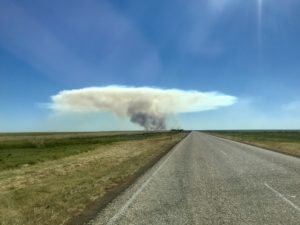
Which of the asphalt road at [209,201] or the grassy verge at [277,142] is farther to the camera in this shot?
the grassy verge at [277,142]

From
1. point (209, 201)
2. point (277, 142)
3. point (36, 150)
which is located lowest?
point (209, 201)

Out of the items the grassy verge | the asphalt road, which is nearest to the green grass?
the asphalt road

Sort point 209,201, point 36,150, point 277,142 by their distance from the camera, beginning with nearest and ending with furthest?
1. point 209,201
2. point 36,150
3. point 277,142

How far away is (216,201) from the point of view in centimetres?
995

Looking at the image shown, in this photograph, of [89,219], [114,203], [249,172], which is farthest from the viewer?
[249,172]

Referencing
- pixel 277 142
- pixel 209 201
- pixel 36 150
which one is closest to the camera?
pixel 209 201

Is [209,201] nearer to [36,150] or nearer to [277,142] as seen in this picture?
[36,150]

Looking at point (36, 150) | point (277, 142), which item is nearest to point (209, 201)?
point (36, 150)

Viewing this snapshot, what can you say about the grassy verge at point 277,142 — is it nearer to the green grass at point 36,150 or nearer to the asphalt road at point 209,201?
the asphalt road at point 209,201

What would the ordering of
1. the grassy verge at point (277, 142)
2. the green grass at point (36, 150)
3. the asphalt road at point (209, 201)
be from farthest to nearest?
the grassy verge at point (277, 142)
the green grass at point (36, 150)
the asphalt road at point (209, 201)

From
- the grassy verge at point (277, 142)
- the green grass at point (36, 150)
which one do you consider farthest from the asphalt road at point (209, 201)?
the grassy verge at point (277, 142)

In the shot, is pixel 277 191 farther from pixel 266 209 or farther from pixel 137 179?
pixel 137 179

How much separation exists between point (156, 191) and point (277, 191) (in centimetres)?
378

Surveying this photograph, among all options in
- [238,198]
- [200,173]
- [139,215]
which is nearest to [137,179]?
[200,173]
